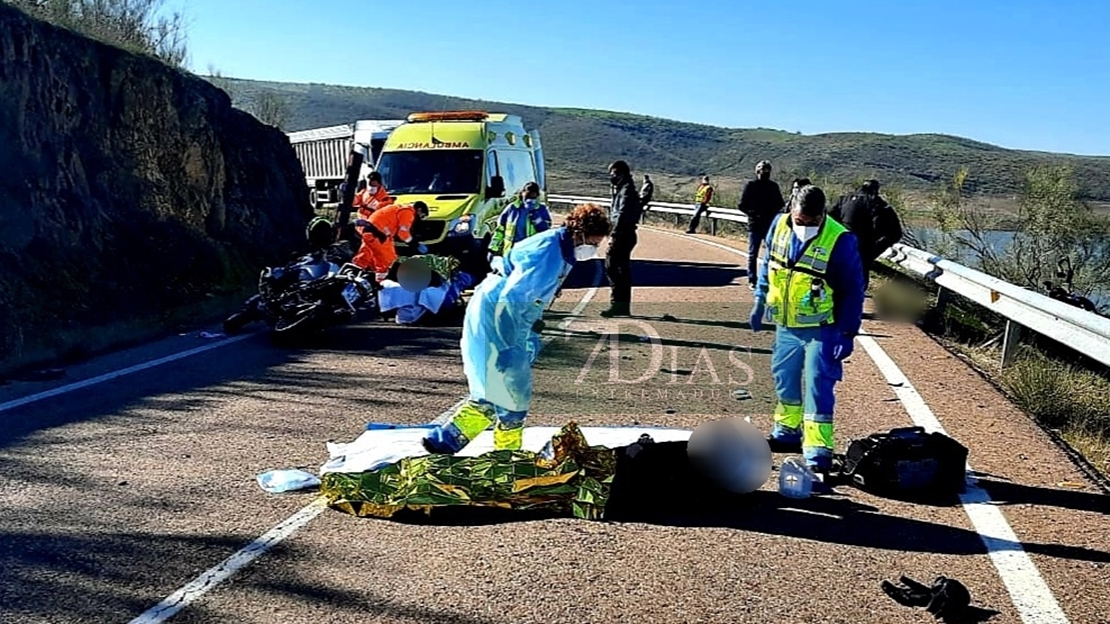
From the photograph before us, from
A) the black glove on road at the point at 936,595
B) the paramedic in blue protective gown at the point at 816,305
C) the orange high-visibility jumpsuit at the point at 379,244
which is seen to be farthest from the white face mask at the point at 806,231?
the orange high-visibility jumpsuit at the point at 379,244

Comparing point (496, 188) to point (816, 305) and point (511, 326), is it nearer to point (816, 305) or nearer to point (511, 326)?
point (816, 305)

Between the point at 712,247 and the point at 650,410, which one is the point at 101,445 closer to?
the point at 650,410

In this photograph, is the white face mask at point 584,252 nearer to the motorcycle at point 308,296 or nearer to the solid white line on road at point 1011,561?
the solid white line on road at point 1011,561

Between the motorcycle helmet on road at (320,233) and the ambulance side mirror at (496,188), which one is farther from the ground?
the ambulance side mirror at (496,188)

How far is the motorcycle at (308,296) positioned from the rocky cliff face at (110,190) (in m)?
2.07

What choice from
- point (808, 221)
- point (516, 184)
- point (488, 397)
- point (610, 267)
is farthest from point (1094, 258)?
point (488, 397)

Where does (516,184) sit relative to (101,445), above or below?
above

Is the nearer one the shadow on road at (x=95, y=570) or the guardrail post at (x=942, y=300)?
the shadow on road at (x=95, y=570)

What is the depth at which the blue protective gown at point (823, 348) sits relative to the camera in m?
6.38

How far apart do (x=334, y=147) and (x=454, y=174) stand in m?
13.3

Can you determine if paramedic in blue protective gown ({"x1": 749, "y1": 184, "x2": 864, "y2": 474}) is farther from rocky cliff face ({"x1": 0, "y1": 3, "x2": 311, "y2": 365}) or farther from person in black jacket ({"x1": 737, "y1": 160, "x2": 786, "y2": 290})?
person in black jacket ({"x1": 737, "y1": 160, "x2": 786, "y2": 290})

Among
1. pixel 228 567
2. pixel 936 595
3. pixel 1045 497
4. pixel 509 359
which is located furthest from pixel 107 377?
pixel 1045 497

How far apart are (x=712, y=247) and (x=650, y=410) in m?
17.7

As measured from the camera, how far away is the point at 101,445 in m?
6.79
